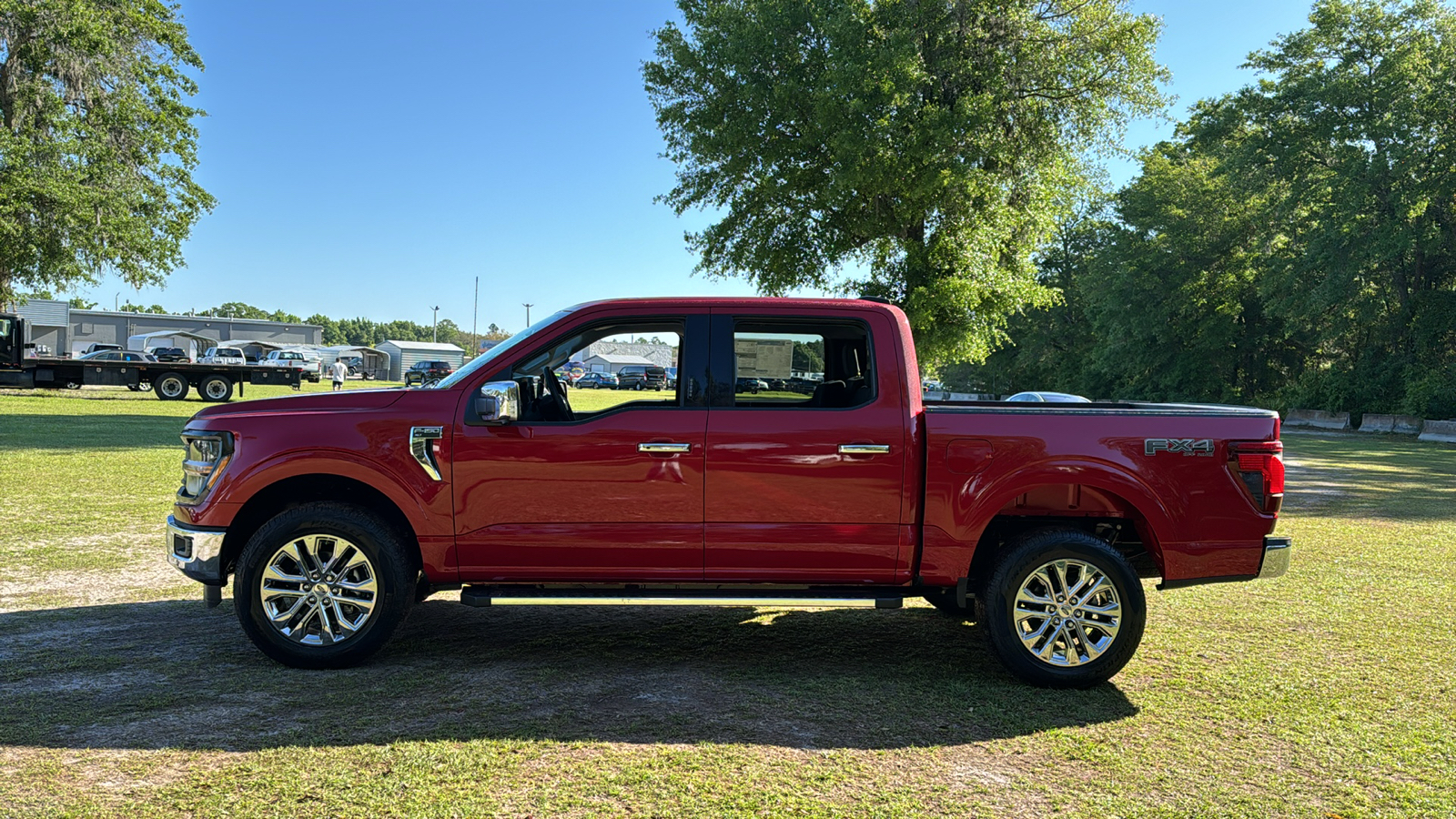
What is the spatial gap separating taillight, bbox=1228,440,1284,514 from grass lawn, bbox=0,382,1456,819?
40.7 inches

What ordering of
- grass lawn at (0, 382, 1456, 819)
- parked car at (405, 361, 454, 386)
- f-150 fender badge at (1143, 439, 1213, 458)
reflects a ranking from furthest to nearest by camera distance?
parked car at (405, 361, 454, 386), f-150 fender badge at (1143, 439, 1213, 458), grass lawn at (0, 382, 1456, 819)

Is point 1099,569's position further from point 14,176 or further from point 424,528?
point 14,176

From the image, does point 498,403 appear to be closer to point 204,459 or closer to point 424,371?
point 204,459

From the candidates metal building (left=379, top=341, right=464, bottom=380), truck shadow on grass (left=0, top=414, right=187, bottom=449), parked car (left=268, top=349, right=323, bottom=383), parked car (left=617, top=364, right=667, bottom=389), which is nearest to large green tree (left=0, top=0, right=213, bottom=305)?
truck shadow on grass (left=0, top=414, right=187, bottom=449)

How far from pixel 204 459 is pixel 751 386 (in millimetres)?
2914

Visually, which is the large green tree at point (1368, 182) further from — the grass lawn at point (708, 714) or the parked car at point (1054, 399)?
the grass lawn at point (708, 714)

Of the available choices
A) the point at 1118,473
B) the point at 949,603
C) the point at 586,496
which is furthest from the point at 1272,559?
the point at 586,496

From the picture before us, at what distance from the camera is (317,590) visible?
201 inches

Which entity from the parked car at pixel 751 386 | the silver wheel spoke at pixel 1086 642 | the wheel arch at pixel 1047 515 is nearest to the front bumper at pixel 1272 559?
the wheel arch at pixel 1047 515

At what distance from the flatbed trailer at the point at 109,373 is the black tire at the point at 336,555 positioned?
29688mm

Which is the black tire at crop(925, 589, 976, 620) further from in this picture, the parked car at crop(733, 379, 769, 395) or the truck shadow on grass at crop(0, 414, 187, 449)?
the truck shadow on grass at crop(0, 414, 187, 449)

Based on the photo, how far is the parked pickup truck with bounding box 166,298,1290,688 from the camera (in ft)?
16.7

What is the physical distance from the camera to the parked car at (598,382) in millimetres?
70931

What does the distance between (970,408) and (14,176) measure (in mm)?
31494
